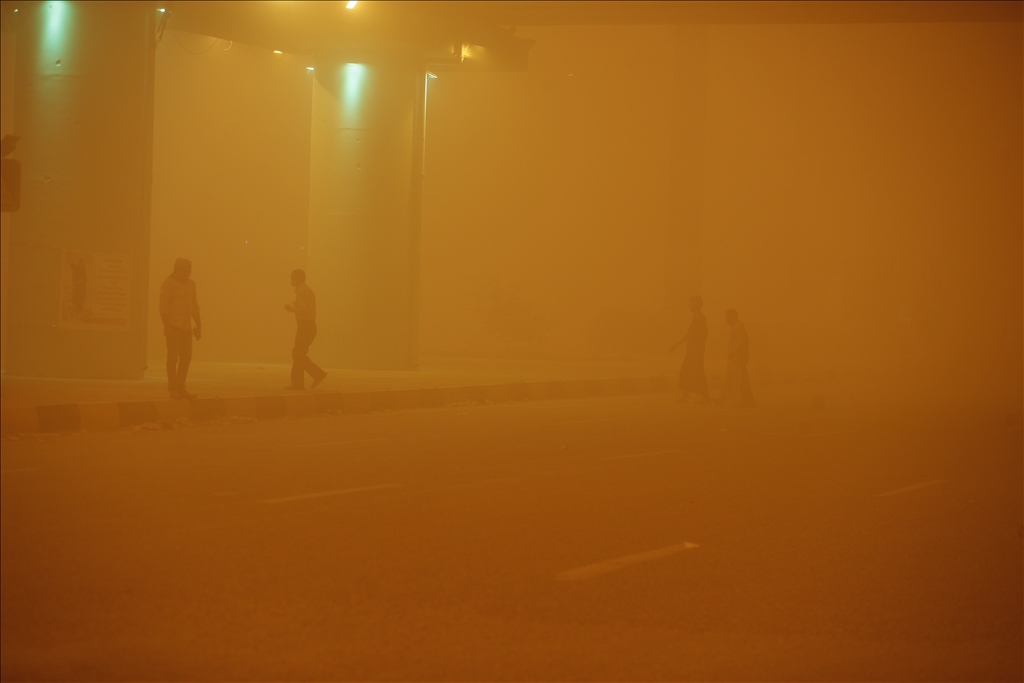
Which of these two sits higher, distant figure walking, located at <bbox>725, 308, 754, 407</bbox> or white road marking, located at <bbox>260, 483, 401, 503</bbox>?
distant figure walking, located at <bbox>725, 308, 754, 407</bbox>

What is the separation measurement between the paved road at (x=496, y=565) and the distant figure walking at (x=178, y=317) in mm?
3185

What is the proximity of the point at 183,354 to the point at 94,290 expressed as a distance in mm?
3831

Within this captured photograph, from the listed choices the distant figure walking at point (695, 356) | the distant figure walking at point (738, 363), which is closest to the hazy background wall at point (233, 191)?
the distant figure walking at point (695, 356)

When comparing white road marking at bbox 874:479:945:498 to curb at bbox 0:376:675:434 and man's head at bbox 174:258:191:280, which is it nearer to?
curb at bbox 0:376:675:434

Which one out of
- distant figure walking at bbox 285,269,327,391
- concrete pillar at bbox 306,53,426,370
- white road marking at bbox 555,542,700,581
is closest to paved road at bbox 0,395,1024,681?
white road marking at bbox 555,542,700,581

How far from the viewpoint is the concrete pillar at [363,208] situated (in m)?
25.8

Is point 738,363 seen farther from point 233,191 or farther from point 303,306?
point 233,191

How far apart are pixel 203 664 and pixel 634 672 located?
1726mm

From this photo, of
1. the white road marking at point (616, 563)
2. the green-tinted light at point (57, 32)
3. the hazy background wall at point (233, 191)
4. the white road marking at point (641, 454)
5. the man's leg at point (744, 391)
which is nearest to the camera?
the white road marking at point (616, 563)

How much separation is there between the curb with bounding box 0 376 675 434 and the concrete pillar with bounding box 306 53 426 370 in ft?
15.9

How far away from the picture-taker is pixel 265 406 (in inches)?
641

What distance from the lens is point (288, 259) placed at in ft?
156

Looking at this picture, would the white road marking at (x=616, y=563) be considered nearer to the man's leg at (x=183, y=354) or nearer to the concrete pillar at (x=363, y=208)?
the man's leg at (x=183, y=354)

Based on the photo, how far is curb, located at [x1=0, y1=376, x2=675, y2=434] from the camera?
1334cm
